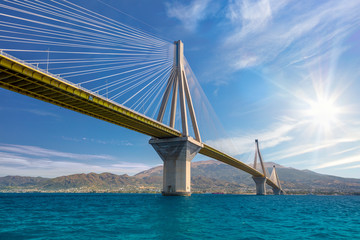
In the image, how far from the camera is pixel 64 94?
31.5 meters

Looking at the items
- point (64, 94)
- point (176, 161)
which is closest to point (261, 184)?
point (176, 161)

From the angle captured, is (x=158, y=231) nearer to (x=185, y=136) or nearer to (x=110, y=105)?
(x=110, y=105)

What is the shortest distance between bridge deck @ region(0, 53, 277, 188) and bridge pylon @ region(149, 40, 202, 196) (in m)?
5.09

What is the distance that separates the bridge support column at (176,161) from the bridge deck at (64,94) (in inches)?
238

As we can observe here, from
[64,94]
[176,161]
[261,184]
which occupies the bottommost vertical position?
[261,184]

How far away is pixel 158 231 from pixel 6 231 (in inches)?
327

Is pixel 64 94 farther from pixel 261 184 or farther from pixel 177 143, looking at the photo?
pixel 261 184

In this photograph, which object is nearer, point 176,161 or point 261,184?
point 176,161

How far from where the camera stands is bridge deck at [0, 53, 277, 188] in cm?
2598

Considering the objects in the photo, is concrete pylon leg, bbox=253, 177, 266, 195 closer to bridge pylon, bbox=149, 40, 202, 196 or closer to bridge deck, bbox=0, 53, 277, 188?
bridge pylon, bbox=149, 40, 202, 196

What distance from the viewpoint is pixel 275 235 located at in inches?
579

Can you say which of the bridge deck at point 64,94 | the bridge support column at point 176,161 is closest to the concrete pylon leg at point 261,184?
the bridge support column at point 176,161

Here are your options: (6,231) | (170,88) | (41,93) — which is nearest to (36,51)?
(41,93)

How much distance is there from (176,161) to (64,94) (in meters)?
30.0
